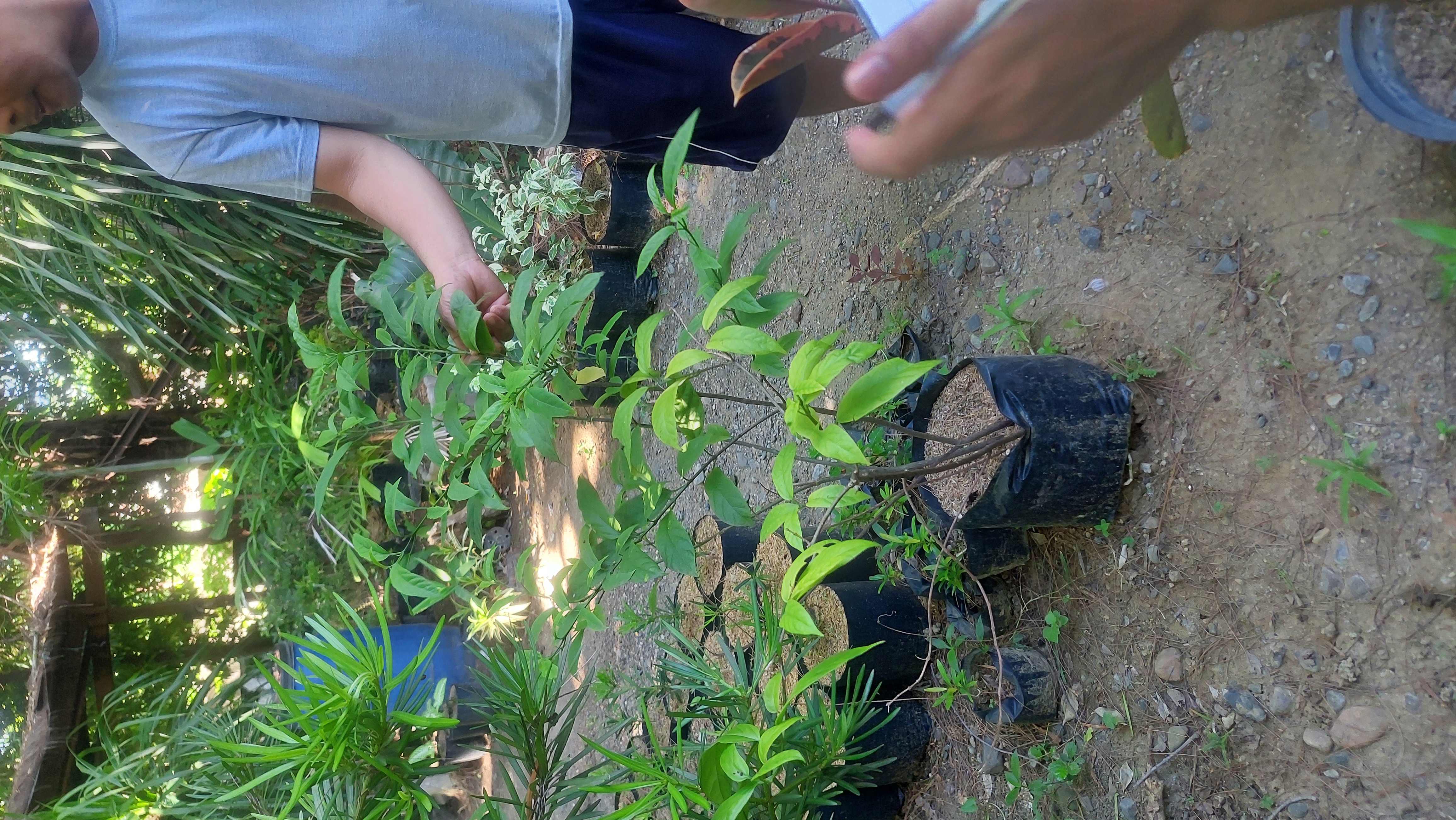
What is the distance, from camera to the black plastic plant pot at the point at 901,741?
5.16ft

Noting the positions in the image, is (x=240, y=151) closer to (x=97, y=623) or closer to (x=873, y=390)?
(x=873, y=390)

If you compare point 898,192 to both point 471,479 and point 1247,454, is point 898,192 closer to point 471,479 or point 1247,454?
point 1247,454

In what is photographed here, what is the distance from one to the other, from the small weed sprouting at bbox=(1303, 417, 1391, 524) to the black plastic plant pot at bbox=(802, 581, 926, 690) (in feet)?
2.37

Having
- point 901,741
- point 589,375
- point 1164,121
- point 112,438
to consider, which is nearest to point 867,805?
point 901,741

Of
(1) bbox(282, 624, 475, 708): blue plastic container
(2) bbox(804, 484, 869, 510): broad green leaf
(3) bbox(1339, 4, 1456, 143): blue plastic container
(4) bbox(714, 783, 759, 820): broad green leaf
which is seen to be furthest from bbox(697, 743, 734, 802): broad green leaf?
(1) bbox(282, 624, 475, 708): blue plastic container

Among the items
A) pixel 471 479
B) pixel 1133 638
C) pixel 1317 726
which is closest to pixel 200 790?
pixel 471 479

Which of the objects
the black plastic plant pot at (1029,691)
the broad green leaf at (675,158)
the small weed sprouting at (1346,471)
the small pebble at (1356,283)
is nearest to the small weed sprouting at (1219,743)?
the black plastic plant pot at (1029,691)

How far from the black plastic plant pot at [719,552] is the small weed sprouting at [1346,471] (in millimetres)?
1050

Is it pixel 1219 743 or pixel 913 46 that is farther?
pixel 1219 743

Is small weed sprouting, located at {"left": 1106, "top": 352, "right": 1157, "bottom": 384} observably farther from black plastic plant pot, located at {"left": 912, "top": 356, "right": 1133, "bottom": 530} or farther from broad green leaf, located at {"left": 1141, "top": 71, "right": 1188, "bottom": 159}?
broad green leaf, located at {"left": 1141, "top": 71, "right": 1188, "bottom": 159}

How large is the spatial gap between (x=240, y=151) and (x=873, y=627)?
1.25 metres

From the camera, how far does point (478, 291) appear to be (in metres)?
1.09

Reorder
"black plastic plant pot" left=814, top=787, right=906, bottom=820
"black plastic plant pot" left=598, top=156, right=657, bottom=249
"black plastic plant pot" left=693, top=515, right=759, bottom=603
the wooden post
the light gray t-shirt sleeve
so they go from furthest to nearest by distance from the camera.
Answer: the wooden post → "black plastic plant pot" left=598, top=156, right=657, bottom=249 → "black plastic plant pot" left=693, top=515, right=759, bottom=603 → "black plastic plant pot" left=814, top=787, right=906, bottom=820 → the light gray t-shirt sleeve

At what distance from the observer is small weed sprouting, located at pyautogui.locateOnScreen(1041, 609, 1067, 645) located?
1.37 m
